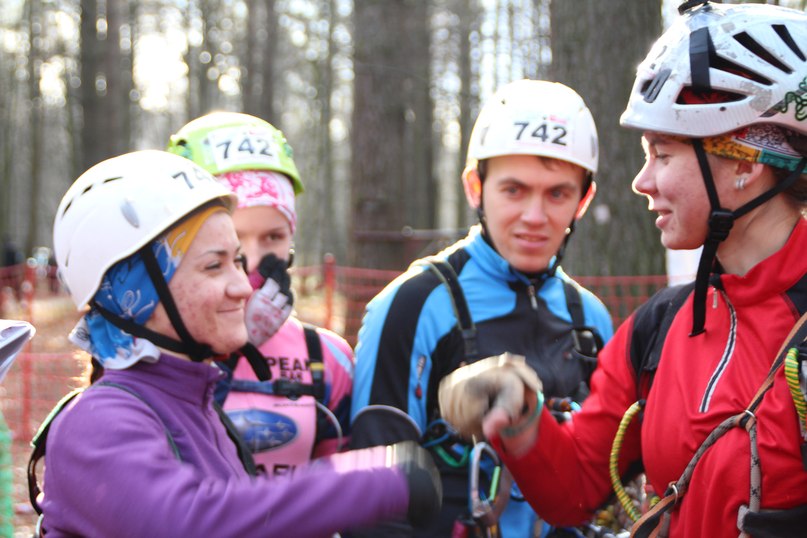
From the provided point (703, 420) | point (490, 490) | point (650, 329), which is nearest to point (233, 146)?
point (490, 490)

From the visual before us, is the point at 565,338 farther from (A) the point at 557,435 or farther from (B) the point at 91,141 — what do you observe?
(B) the point at 91,141

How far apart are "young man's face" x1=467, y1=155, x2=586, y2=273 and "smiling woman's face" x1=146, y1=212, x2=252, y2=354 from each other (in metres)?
Answer: 1.17

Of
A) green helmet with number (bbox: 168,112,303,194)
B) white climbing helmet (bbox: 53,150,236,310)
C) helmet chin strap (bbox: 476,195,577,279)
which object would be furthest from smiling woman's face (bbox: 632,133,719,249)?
green helmet with number (bbox: 168,112,303,194)

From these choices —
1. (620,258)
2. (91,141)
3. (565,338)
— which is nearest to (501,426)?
(565,338)

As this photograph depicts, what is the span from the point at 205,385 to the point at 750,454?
146 cm

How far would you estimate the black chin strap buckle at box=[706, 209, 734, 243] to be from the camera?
91.2 inches

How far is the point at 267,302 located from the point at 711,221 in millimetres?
1593

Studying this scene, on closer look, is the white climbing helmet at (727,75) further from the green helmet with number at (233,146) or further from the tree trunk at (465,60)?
the tree trunk at (465,60)

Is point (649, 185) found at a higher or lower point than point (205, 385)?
higher

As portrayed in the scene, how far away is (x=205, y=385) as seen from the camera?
2.42 m

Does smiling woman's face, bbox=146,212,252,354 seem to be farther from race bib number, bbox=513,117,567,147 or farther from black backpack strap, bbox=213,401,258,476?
race bib number, bbox=513,117,567,147

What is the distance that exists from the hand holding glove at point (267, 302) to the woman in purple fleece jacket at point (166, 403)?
59 centimetres

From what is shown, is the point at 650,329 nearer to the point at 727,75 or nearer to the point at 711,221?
the point at 711,221

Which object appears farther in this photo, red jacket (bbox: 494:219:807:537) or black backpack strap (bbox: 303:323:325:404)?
black backpack strap (bbox: 303:323:325:404)
